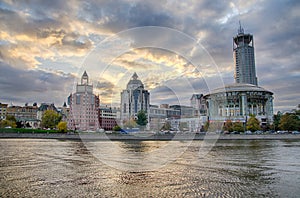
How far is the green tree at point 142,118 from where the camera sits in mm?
87644

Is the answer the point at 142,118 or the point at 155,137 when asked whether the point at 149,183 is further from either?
the point at 142,118

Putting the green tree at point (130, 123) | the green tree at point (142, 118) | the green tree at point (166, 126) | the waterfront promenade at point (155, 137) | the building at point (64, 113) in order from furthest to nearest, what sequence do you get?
the building at point (64, 113), the green tree at point (166, 126), the green tree at point (142, 118), the green tree at point (130, 123), the waterfront promenade at point (155, 137)

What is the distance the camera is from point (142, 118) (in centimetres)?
8925

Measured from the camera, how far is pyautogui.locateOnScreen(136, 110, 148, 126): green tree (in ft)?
288

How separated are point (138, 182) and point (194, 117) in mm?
93913

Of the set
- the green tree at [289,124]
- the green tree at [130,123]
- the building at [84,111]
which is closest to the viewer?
the green tree at [289,124]

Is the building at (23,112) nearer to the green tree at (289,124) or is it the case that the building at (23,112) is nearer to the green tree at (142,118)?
the green tree at (142,118)

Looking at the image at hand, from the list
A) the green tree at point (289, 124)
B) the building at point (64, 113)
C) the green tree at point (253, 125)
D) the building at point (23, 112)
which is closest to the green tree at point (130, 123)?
the green tree at point (253, 125)

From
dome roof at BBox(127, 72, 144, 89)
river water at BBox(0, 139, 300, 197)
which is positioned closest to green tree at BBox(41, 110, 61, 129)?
dome roof at BBox(127, 72, 144, 89)

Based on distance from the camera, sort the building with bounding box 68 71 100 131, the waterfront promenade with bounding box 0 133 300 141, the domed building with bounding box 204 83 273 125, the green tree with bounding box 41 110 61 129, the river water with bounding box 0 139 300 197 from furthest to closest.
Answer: the domed building with bounding box 204 83 273 125
the building with bounding box 68 71 100 131
the green tree with bounding box 41 110 61 129
the waterfront promenade with bounding box 0 133 300 141
the river water with bounding box 0 139 300 197

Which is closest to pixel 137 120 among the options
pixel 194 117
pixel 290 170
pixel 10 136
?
pixel 194 117

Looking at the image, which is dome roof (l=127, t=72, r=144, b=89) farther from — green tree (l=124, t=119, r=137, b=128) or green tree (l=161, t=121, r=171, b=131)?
green tree (l=161, t=121, r=171, b=131)

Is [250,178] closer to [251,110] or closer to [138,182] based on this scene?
[138,182]

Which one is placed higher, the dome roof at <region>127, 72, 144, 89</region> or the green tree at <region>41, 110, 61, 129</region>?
the dome roof at <region>127, 72, 144, 89</region>
